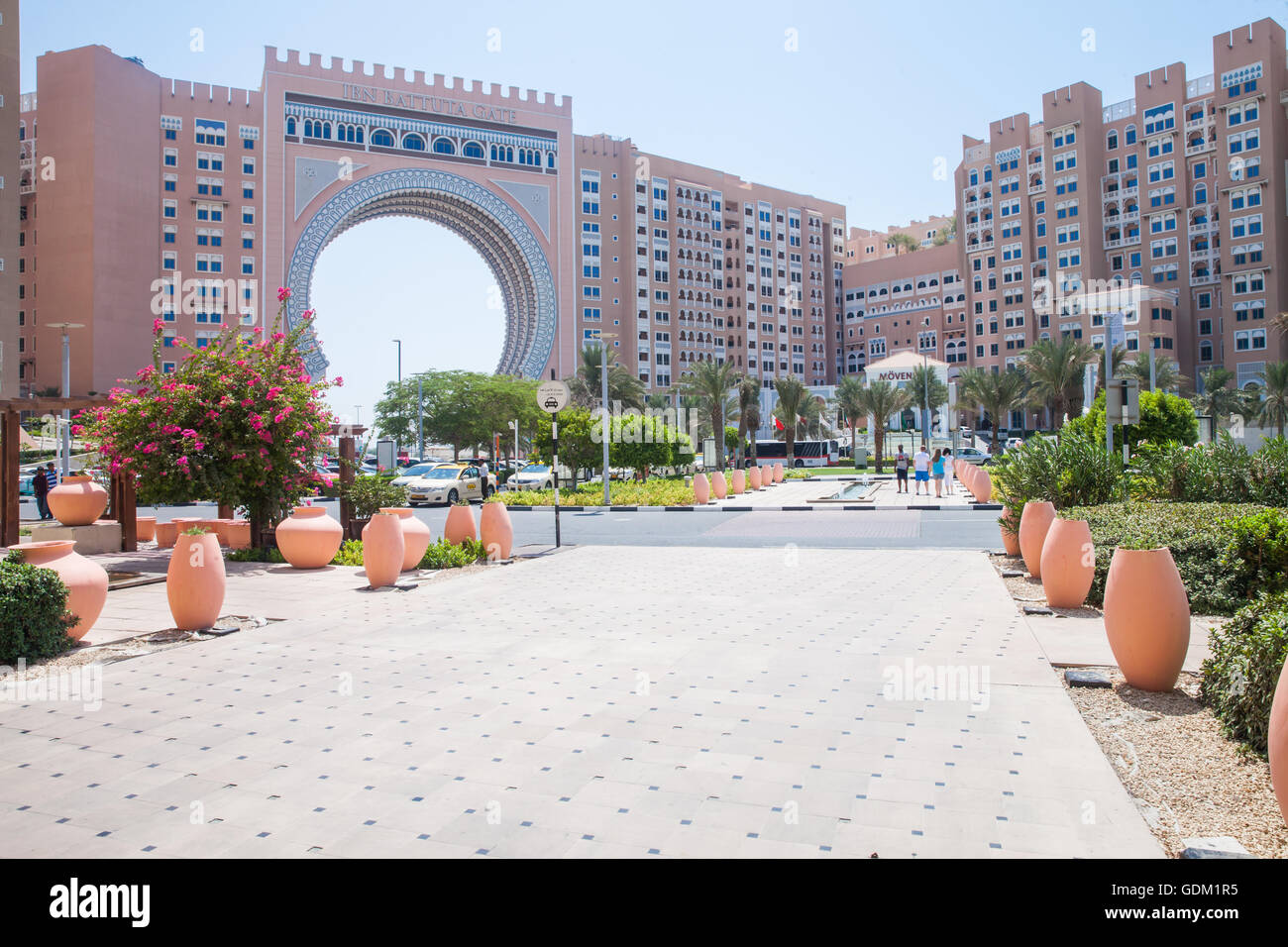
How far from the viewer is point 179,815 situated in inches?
163

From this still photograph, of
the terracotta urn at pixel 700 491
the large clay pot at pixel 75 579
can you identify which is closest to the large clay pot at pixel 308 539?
the large clay pot at pixel 75 579

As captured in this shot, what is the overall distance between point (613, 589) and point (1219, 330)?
8377 cm

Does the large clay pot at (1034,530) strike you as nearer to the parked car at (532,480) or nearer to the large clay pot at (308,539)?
the large clay pot at (308,539)

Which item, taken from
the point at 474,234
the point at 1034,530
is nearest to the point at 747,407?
the point at 474,234

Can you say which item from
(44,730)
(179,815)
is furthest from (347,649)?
(179,815)

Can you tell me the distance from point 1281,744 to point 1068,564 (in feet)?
18.9

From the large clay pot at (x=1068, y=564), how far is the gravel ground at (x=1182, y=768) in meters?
2.89

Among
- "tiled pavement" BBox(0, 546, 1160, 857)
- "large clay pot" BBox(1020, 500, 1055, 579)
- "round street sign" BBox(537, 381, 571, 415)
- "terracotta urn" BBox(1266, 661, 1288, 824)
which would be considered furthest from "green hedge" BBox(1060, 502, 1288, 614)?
"round street sign" BBox(537, 381, 571, 415)

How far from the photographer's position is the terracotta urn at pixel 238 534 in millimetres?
15883

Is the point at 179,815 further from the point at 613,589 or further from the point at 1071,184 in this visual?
the point at 1071,184

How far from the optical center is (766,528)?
67.5ft

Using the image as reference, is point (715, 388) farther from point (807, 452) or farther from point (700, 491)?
point (700, 491)

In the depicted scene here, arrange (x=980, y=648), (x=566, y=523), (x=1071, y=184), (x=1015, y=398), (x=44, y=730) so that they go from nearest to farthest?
(x=44, y=730) < (x=980, y=648) < (x=566, y=523) < (x=1015, y=398) < (x=1071, y=184)
